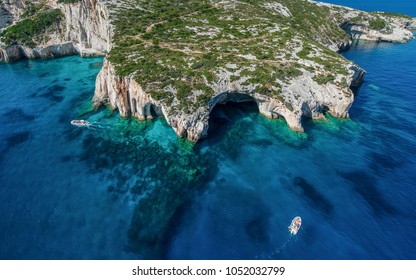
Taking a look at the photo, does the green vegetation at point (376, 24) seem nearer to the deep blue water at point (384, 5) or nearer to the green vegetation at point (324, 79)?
Result: the deep blue water at point (384, 5)

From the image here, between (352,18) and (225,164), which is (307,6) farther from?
(225,164)

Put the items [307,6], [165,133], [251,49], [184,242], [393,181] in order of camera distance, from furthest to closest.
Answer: [307,6] → [251,49] → [165,133] → [393,181] → [184,242]

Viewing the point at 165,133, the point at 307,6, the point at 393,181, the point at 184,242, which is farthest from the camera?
Result: the point at 307,6

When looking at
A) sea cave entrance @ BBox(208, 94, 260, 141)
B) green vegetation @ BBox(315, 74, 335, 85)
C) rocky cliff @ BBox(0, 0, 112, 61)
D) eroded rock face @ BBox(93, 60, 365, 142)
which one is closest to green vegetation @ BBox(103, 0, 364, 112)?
eroded rock face @ BBox(93, 60, 365, 142)

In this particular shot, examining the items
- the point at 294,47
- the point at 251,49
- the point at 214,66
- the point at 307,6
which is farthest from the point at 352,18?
the point at 214,66

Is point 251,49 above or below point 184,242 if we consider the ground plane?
above

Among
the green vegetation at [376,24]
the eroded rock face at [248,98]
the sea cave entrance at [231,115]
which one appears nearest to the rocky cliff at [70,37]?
the eroded rock face at [248,98]

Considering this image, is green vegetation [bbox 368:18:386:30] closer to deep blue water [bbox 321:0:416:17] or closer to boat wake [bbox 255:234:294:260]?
deep blue water [bbox 321:0:416:17]
